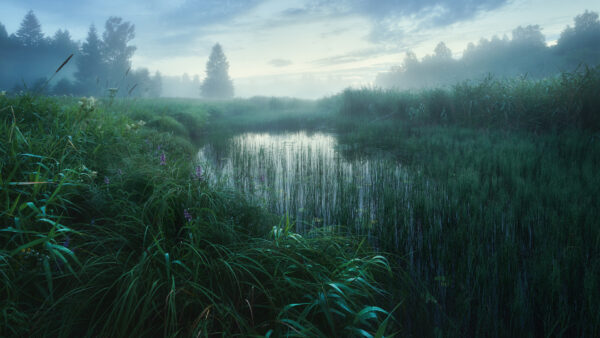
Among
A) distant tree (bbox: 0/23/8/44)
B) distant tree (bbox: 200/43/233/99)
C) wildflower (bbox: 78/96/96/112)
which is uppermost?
distant tree (bbox: 0/23/8/44)

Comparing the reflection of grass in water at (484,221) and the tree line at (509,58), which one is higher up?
the tree line at (509,58)

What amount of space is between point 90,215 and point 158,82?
197ft

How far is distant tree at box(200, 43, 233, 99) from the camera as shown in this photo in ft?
168

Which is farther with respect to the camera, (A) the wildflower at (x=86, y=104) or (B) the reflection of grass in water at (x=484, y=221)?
(A) the wildflower at (x=86, y=104)

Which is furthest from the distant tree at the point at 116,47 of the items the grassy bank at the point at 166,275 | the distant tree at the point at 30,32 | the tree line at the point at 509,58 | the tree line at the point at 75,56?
the grassy bank at the point at 166,275

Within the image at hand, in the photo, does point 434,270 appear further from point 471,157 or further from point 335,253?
point 471,157

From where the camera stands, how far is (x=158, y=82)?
54531 mm

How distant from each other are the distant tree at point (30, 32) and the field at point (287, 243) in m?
53.6

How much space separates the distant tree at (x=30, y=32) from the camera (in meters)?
40.9

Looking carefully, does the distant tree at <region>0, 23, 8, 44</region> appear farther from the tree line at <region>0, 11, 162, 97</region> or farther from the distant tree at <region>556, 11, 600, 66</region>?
A: the distant tree at <region>556, 11, 600, 66</region>

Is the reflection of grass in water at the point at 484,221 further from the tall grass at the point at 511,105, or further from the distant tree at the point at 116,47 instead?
the distant tree at the point at 116,47

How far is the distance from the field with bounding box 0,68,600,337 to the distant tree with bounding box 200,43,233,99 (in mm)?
→ 48675

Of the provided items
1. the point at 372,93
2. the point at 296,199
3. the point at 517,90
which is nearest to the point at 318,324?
the point at 296,199

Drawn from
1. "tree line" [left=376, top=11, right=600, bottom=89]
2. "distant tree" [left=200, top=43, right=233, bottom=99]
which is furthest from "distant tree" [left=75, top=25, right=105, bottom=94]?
"tree line" [left=376, top=11, right=600, bottom=89]
